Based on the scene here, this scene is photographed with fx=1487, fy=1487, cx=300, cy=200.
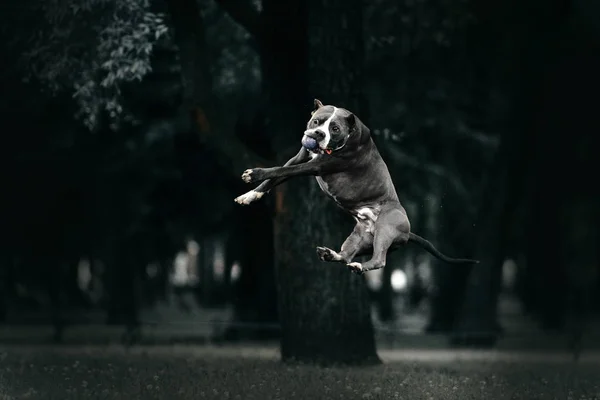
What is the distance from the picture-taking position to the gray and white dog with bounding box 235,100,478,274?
1235cm

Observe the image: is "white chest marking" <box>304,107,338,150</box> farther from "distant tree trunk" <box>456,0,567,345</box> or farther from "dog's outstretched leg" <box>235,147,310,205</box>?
"distant tree trunk" <box>456,0,567,345</box>

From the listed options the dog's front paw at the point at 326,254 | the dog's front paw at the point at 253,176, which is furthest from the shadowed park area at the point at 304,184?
the dog's front paw at the point at 326,254

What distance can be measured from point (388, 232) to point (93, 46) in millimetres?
12864

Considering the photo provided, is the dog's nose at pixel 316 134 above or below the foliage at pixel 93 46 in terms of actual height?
below

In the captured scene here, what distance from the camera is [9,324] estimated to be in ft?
143

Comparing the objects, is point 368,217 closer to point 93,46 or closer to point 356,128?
point 356,128

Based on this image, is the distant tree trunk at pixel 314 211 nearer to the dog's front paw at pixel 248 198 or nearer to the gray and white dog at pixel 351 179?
the gray and white dog at pixel 351 179

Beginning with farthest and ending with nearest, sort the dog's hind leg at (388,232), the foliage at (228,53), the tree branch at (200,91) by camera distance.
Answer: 1. the foliage at (228,53)
2. the tree branch at (200,91)
3. the dog's hind leg at (388,232)

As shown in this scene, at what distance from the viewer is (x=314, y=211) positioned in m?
23.1

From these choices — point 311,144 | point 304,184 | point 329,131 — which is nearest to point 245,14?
point 304,184

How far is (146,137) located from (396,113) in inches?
245

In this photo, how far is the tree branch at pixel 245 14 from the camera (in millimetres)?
23328

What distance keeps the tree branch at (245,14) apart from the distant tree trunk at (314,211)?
0.68ft

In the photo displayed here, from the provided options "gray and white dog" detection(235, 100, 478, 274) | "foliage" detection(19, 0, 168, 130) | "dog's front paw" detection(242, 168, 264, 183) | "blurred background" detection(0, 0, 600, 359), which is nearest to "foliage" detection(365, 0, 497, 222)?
"blurred background" detection(0, 0, 600, 359)
